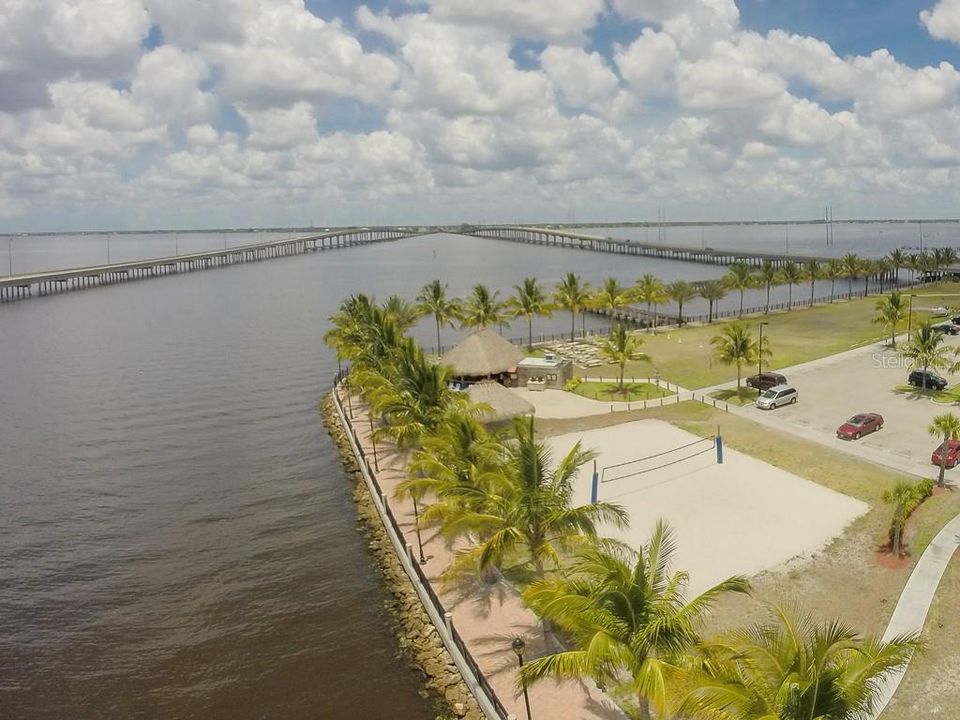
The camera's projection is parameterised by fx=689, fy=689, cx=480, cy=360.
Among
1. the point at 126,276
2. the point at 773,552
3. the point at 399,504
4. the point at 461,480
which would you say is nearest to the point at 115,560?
the point at 399,504

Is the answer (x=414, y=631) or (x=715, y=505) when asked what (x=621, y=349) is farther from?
(x=414, y=631)

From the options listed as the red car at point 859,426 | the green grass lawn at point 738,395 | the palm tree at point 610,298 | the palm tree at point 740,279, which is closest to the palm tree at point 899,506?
the red car at point 859,426

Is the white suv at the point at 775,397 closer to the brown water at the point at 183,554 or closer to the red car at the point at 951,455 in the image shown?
the red car at the point at 951,455

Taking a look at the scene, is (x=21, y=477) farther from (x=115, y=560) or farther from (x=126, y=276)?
(x=126, y=276)

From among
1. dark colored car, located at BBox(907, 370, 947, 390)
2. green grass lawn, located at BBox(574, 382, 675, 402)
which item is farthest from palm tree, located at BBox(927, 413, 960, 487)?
green grass lawn, located at BBox(574, 382, 675, 402)

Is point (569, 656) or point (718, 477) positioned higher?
point (569, 656)

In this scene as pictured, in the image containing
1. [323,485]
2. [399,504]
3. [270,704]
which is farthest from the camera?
[323,485]
